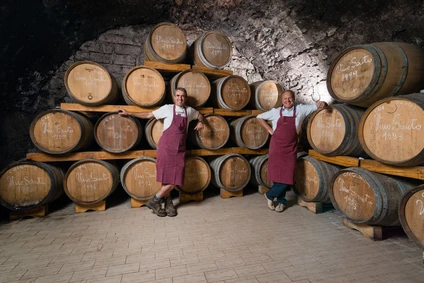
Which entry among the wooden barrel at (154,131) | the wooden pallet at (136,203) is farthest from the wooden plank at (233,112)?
the wooden pallet at (136,203)

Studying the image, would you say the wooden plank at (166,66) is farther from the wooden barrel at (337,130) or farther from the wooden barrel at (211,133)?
the wooden barrel at (337,130)

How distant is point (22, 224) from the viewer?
318 centimetres

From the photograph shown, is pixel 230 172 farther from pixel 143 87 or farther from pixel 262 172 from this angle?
pixel 143 87

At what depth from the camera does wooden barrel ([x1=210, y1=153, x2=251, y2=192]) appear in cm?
412

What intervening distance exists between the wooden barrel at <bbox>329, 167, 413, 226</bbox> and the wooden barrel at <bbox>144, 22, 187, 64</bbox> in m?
3.25

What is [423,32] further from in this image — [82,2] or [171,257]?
[82,2]

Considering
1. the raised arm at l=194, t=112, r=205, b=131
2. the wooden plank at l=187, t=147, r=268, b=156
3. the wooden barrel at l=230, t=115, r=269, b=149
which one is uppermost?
the raised arm at l=194, t=112, r=205, b=131

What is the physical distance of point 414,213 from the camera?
2.17 metres

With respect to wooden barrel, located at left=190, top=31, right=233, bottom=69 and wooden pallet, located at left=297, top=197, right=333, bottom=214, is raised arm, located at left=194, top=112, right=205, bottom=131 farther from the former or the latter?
wooden pallet, located at left=297, top=197, right=333, bottom=214

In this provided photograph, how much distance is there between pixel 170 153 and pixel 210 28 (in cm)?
358

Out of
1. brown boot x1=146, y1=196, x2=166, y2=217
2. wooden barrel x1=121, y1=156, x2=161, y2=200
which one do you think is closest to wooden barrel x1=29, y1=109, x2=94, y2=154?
wooden barrel x1=121, y1=156, x2=161, y2=200

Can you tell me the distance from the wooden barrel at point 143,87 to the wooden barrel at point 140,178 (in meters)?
0.96

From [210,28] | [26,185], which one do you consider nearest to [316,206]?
[26,185]

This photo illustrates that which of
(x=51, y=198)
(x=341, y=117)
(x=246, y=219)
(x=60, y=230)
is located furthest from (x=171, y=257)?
(x=341, y=117)
